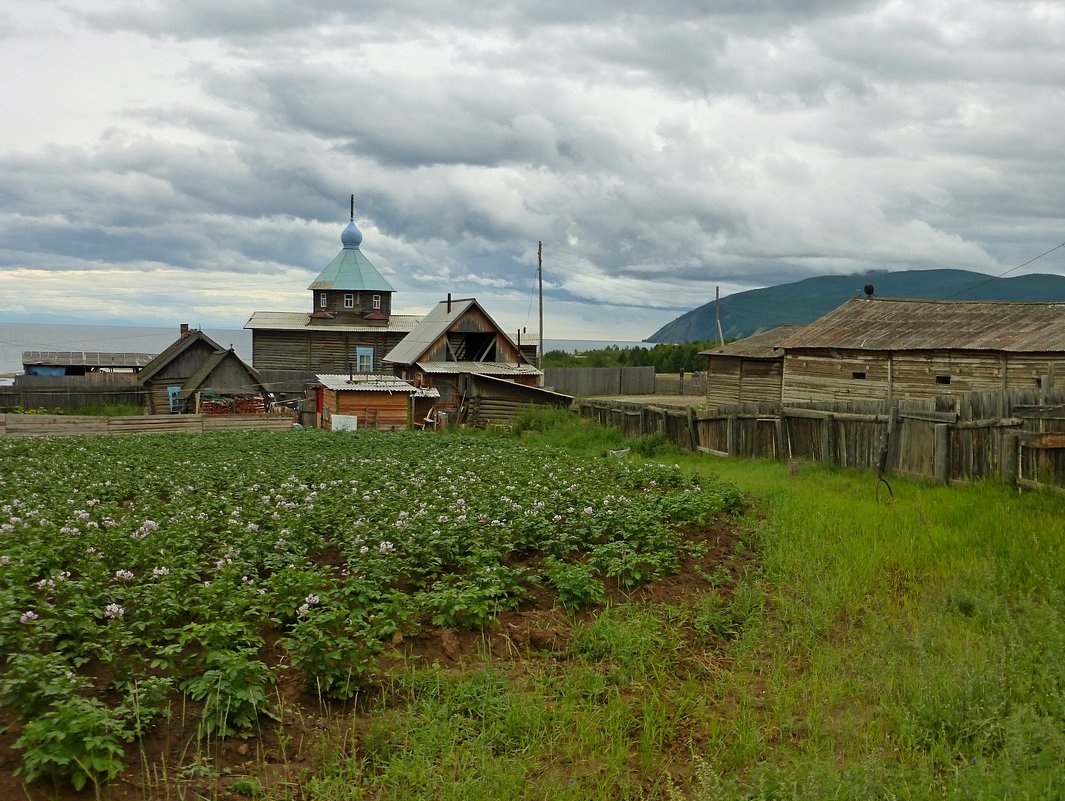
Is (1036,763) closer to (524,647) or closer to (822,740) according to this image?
(822,740)

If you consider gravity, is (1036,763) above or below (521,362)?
below

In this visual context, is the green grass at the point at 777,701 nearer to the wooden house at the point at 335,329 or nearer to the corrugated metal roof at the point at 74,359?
the wooden house at the point at 335,329

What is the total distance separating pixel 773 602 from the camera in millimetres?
9602

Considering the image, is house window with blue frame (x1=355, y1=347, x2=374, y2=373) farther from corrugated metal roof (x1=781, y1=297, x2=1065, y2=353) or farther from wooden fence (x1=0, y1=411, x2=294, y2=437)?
corrugated metal roof (x1=781, y1=297, x2=1065, y2=353)

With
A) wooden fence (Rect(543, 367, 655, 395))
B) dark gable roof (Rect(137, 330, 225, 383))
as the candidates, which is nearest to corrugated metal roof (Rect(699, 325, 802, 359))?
wooden fence (Rect(543, 367, 655, 395))

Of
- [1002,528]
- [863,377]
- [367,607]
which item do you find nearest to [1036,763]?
[367,607]

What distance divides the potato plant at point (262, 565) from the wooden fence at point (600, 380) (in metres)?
46.6

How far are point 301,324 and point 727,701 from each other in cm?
5757

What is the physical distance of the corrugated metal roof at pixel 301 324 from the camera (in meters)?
60.5

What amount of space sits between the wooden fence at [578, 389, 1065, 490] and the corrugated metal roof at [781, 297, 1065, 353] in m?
8.36

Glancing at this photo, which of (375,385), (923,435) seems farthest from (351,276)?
(923,435)

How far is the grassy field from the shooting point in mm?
5613

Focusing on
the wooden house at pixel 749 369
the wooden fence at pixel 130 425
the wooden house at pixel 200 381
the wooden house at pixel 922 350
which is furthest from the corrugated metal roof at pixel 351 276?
the wooden house at pixel 922 350

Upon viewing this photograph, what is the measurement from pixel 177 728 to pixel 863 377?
25.8 meters
